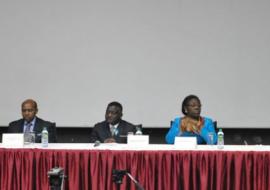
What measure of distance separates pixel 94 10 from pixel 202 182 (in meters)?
3.20

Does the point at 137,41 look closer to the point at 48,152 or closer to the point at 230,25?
the point at 230,25

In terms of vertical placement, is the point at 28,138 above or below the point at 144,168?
above

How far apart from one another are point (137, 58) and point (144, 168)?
8.54 ft

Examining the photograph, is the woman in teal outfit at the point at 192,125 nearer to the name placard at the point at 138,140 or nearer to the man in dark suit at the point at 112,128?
the man in dark suit at the point at 112,128

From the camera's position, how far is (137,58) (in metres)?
7.58

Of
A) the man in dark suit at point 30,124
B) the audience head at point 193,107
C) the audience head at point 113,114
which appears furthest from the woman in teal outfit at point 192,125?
the man in dark suit at point 30,124

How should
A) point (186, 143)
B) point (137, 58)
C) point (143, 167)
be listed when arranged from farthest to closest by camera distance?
point (137, 58) < point (186, 143) < point (143, 167)

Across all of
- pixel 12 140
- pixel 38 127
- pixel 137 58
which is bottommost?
pixel 12 140

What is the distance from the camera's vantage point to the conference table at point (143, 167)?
5.16 meters

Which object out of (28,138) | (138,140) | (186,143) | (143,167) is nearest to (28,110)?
(28,138)

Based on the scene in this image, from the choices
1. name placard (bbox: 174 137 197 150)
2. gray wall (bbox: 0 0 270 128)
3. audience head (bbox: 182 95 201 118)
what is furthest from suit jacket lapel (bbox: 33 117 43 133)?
name placard (bbox: 174 137 197 150)

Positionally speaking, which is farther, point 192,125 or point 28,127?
point 28,127

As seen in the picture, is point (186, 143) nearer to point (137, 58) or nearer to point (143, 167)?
point (143, 167)

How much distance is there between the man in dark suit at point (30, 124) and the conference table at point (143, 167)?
1022 mm
